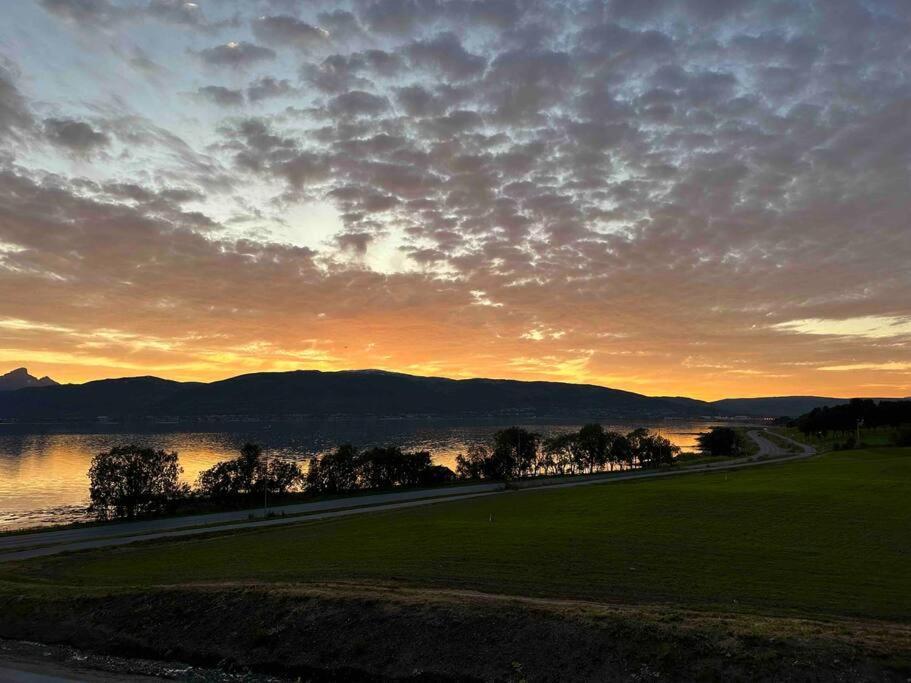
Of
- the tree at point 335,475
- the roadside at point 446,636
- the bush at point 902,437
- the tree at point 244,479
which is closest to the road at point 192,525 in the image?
the tree at point 335,475

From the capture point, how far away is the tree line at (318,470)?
92438 mm

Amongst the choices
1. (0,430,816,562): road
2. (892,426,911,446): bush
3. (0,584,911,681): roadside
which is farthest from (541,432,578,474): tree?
(0,584,911,681): roadside

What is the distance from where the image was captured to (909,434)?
484 ft

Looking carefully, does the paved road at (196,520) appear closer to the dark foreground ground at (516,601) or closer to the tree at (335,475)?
the tree at (335,475)

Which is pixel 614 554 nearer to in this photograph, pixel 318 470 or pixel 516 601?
pixel 516 601

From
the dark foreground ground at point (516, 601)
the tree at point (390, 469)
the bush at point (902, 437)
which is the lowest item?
the tree at point (390, 469)

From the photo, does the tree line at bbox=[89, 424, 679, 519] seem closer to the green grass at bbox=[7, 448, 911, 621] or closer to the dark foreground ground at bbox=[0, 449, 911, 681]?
the green grass at bbox=[7, 448, 911, 621]

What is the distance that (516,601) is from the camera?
76.7 ft

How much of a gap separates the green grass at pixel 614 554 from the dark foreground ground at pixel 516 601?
226mm

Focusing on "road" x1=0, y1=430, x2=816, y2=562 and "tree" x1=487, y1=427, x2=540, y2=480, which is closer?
"road" x1=0, y1=430, x2=816, y2=562

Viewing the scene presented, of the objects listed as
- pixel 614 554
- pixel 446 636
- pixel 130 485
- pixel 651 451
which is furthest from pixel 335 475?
pixel 446 636

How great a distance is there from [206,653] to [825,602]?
26518 millimetres

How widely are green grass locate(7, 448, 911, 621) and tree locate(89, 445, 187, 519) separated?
4266 cm

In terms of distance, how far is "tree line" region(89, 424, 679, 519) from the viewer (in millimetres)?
92438
